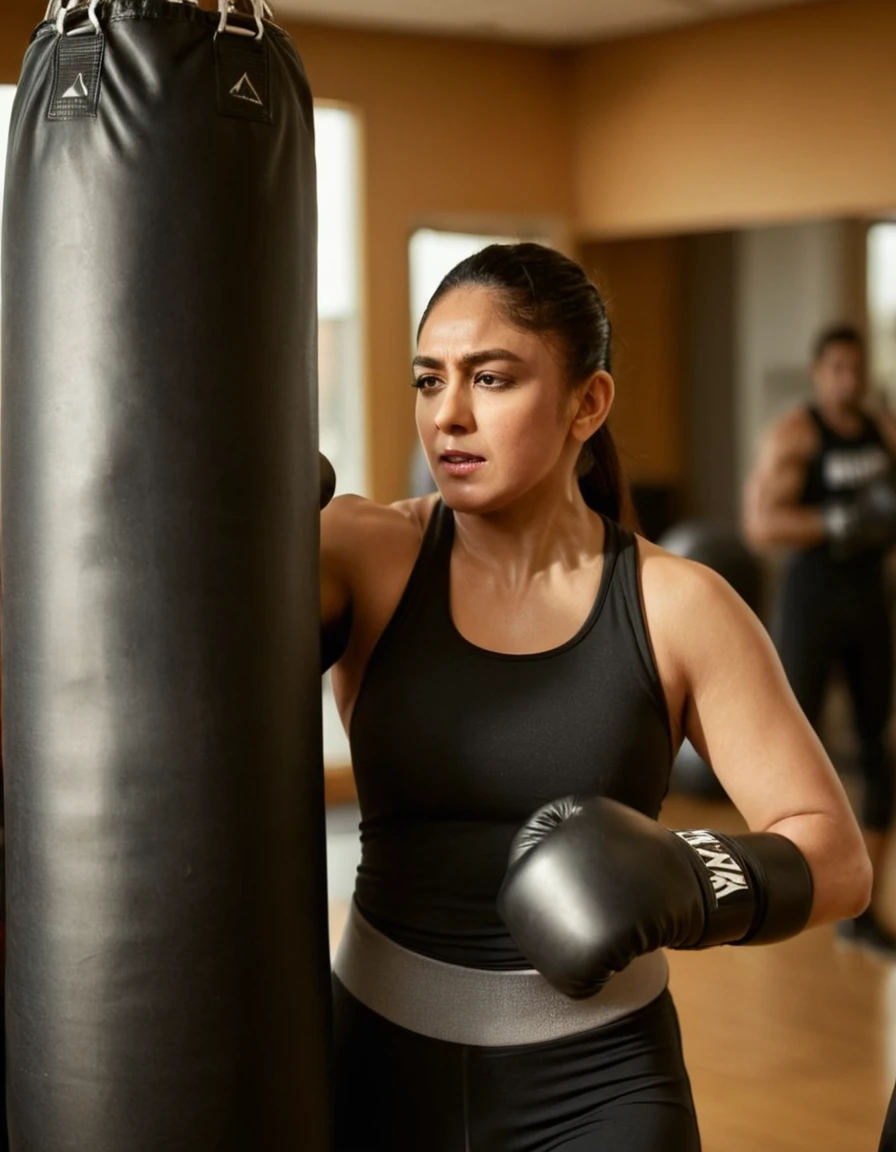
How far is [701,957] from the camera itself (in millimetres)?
3641

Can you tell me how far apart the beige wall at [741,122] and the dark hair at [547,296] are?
4.03 metres

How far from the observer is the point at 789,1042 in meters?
3.09

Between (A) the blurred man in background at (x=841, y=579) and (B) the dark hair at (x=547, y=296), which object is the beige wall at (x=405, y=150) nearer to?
(A) the blurred man in background at (x=841, y=579)

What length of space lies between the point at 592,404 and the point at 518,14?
4269 millimetres

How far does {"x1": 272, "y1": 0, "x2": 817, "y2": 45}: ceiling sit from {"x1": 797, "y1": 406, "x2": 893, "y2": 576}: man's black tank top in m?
1.92

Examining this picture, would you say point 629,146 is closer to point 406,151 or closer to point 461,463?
point 406,151

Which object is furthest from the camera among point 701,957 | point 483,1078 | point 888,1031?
point 701,957

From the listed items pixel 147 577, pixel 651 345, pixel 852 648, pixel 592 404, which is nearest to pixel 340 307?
pixel 651 345

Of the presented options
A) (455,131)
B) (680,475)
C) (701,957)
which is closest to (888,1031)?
(701,957)

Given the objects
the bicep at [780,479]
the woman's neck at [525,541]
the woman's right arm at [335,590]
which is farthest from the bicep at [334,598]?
the bicep at [780,479]

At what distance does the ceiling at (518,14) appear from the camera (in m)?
5.17

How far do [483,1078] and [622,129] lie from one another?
16.8ft

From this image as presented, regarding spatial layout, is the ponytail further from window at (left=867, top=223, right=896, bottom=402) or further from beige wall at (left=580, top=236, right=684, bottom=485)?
beige wall at (left=580, top=236, right=684, bottom=485)

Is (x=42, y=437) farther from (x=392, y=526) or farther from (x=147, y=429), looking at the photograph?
(x=392, y=526)
